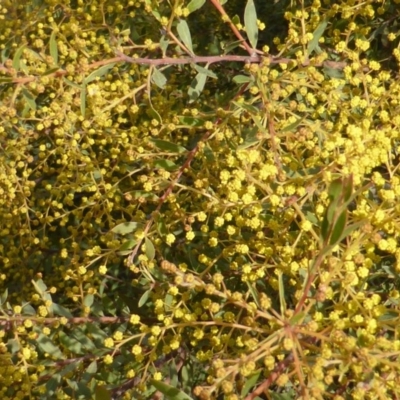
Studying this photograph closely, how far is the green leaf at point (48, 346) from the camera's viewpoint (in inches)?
77.6

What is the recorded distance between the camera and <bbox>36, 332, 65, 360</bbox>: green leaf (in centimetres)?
197

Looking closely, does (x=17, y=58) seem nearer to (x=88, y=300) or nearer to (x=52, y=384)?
(x=88, y=300)

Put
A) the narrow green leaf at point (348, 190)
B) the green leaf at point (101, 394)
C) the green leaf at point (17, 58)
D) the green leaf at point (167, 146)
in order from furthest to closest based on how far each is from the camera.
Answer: the green leaf at point (167, 146) < the green leaf at point (17, 58) < the green leaf at point (101, 394) < the narrow green leaf at point (348, 190)

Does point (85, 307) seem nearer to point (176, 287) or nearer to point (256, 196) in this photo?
point (176, 287)

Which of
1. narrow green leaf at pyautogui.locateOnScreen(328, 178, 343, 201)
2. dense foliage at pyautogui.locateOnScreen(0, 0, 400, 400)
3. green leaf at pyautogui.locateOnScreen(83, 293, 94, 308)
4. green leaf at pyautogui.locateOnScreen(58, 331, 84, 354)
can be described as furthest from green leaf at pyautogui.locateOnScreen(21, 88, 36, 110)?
narrow green leaf at pyautogui.locateOnScreen(328, 178, 343, 201)

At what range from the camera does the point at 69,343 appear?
6.75ft

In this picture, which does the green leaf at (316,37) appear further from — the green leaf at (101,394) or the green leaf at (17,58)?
the green leaf at (101,394)

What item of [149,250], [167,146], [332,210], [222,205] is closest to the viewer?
[332,210]

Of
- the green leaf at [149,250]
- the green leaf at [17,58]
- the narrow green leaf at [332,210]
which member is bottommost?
the green leaf at [149,250]

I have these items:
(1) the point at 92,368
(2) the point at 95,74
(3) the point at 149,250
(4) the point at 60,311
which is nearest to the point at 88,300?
(4) the point at 60,311

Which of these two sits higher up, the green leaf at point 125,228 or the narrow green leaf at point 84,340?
the green leaf at point 125,228

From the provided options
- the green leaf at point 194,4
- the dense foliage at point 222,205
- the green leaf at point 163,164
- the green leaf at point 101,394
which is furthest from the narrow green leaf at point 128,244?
the green leaf at point 194,4

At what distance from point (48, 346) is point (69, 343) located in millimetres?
93

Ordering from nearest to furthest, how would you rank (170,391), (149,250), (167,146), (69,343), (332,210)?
(332,210) < (170,391) < (149,250) < (167,146) < (69,343)
